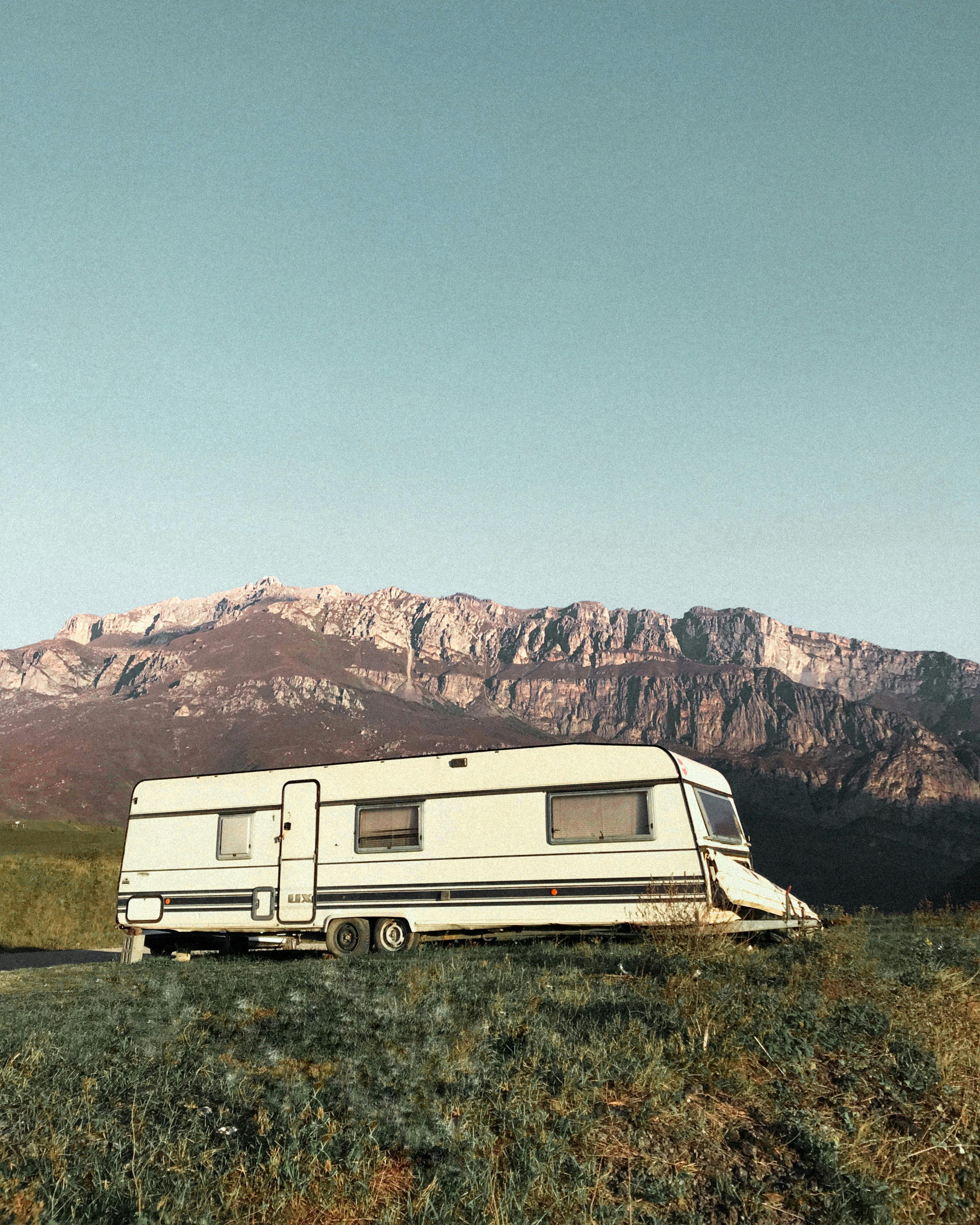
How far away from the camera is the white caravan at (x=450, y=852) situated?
15188 mm

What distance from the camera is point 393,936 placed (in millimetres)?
16734

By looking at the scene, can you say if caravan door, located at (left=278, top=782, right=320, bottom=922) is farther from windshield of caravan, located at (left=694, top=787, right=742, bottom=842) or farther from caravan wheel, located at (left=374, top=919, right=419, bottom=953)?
windshield of caravan, located at (left=694, top=787, right=742, bottom=842)

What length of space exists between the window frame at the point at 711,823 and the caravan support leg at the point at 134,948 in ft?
35.8

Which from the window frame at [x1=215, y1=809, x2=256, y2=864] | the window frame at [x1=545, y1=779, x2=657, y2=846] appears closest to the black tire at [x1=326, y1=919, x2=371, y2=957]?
the window frame at [x1=215, y1=809, x2=256, y2=864]

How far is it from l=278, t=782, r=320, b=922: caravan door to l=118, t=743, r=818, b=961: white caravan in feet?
0.10

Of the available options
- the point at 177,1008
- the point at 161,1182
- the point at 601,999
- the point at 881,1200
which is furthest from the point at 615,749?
the point at 161,1182

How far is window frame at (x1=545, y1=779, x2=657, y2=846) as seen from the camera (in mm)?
15250

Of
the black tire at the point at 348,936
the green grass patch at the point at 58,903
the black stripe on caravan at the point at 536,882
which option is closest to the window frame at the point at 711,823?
the black stripe on caravan at the point at 536,882

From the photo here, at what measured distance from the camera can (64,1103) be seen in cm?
737

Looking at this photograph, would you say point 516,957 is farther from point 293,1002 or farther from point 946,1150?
point 946,1150

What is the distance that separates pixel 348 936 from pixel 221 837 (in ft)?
10.5

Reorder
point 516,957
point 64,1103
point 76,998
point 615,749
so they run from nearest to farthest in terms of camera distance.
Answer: point 64,1103 < point 76,998 < point 516,957 < point 615,749

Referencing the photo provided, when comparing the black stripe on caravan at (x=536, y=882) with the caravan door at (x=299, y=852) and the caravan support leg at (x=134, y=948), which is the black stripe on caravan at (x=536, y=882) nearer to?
the caravan door at (x=299, y=852)

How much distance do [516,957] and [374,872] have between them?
148 inches
